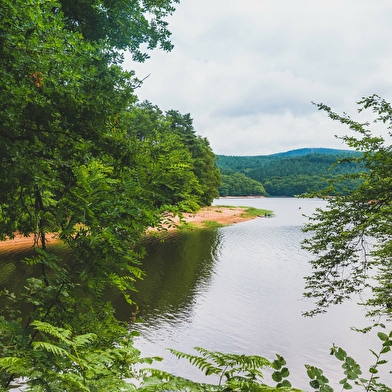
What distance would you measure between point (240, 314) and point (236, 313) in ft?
0.77

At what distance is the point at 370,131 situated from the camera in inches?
383

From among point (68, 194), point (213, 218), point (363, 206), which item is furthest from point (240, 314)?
point (213, 218)

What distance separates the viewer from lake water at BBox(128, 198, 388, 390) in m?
12.7

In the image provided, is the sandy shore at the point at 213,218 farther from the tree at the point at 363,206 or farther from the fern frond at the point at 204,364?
the fern frond at the point at 204,364

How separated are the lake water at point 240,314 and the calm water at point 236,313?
0.12ft

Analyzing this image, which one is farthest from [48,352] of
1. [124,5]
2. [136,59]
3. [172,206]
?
[136,59]

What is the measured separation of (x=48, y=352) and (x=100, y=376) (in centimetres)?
57

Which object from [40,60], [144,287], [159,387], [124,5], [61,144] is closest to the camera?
[159,387]

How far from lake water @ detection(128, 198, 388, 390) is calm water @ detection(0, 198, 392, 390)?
0.12 ft

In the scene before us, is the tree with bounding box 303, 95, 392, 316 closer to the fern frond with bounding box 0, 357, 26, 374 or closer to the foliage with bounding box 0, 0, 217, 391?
the foliage with bounding box 0, 0, 217, 391

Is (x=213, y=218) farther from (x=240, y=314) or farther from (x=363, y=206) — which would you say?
(x=363, y=206)

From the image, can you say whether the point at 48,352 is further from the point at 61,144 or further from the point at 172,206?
the point at 61,144

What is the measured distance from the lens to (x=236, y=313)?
652 inches

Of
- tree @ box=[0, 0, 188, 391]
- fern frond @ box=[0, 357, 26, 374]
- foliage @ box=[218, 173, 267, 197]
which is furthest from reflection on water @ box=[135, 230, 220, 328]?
foliage @ box=[218, 173, 267, 197]
